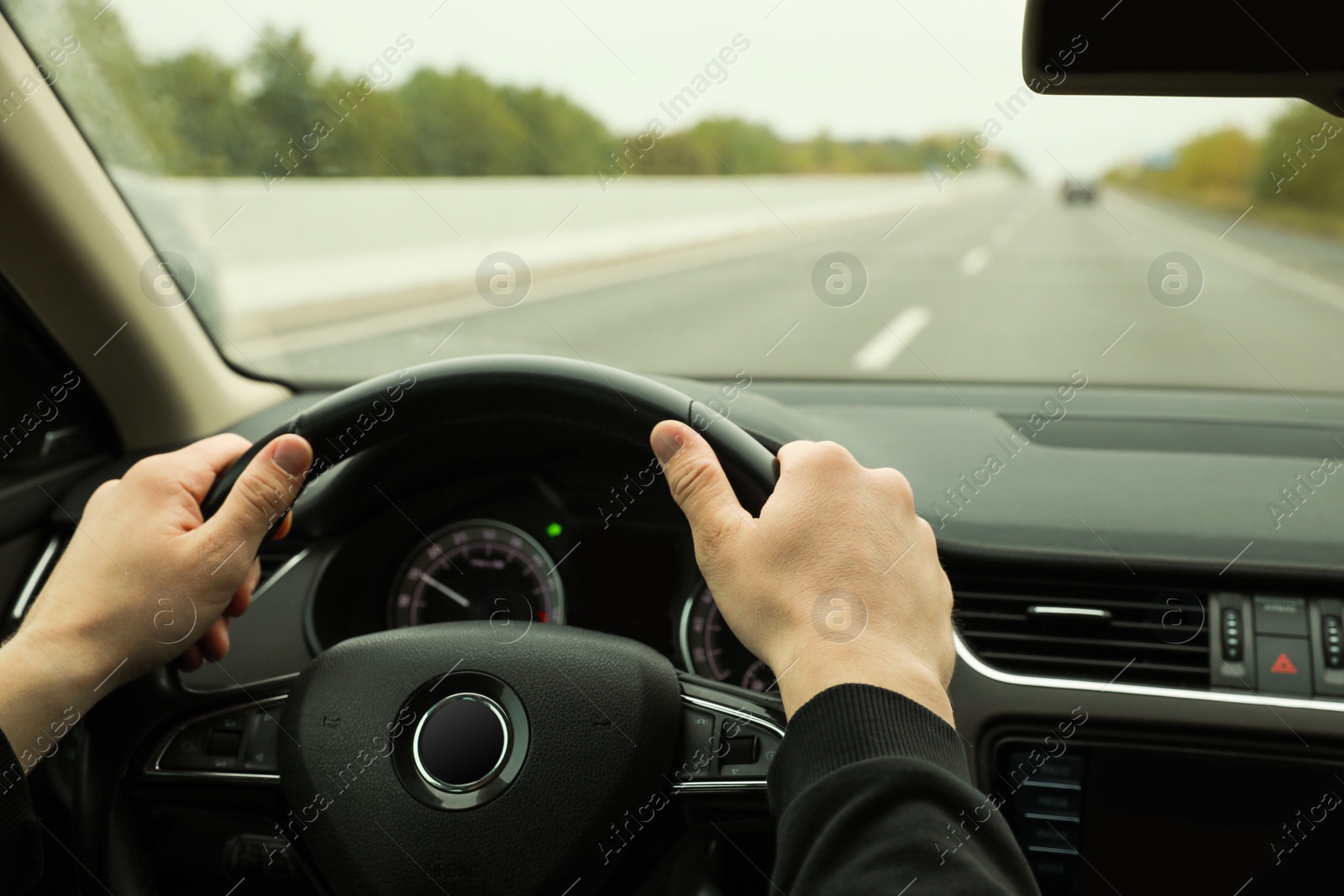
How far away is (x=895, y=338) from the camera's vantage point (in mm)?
5094

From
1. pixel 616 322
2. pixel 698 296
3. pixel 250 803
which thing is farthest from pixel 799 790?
pixel 698 296

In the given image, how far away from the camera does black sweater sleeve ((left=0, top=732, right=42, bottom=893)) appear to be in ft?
5.11

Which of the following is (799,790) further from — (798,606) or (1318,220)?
(1318,220)

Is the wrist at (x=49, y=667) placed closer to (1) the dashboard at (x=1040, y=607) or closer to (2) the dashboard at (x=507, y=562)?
(1) the dashboard at (x=1040, y=607)

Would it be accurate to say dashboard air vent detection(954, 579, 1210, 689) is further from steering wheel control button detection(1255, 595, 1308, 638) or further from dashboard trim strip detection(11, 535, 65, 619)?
dashboard trim strip detection(11, 535, 65, 619)

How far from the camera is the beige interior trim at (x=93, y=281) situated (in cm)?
252

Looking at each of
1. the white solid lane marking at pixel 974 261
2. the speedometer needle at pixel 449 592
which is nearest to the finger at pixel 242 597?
the speedometer needle at pixel 449 592

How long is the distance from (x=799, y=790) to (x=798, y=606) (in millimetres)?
220

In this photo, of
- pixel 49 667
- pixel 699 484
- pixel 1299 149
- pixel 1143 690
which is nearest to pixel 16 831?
pixel 49 667

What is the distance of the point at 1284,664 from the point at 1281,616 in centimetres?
10

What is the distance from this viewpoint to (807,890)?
1122 mm

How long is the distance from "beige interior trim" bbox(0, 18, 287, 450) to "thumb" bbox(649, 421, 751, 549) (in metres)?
1.85

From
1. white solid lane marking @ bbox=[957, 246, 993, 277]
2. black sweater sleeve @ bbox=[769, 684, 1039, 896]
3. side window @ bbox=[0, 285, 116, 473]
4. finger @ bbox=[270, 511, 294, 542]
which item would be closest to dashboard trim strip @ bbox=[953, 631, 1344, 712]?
black sweater sleeve @ bbox=[769, 684, 1039, 896]

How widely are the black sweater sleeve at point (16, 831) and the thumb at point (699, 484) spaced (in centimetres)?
101
